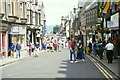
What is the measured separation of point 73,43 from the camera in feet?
85.8

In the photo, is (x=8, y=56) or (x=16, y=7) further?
(x=16, y=7)

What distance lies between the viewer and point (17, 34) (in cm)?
4744

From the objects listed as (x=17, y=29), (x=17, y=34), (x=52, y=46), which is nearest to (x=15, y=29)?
(x=17, y=29)

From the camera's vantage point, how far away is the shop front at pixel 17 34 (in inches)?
1719

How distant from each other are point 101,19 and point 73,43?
24.0 m

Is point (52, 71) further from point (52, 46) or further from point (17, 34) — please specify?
point (52, 46)

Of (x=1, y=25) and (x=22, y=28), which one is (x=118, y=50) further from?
(x=22, y=28)

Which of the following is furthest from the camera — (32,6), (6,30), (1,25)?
(32,6)

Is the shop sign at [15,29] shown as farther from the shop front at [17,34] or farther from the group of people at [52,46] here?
the group of people at [52,46]

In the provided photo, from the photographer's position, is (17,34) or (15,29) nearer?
(15,29)

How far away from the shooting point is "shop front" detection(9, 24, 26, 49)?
143 ft

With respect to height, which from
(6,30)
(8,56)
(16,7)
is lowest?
(8,56)

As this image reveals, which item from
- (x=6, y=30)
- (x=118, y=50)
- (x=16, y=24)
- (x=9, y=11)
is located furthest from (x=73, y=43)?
(x=16, y=24)

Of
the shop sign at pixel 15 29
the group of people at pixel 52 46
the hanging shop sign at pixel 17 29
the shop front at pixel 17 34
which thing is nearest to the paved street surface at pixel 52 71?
the shop front at pixel 17 34
